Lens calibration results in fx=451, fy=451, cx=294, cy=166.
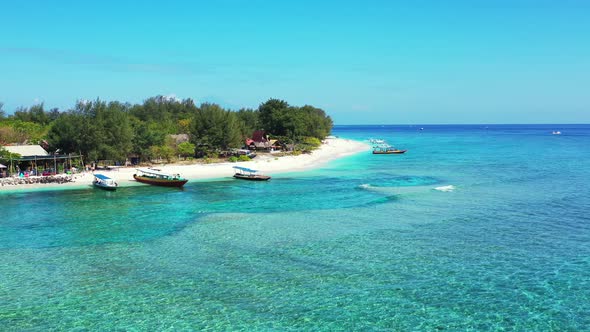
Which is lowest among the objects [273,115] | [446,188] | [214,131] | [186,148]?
[446,188]

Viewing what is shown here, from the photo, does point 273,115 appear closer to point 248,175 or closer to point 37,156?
point 248,175

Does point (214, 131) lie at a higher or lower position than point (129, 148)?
higher

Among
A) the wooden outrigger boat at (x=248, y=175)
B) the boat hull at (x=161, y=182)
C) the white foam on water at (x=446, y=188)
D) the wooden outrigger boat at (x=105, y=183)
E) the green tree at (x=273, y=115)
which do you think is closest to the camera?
the wooden outrigger boat at (x=105, y=183)

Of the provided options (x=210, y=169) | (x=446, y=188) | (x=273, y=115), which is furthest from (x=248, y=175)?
(x=273, y=115)

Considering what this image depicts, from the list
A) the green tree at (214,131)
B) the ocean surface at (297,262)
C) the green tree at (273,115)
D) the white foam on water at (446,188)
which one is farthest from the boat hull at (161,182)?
the green tree at (273,115)

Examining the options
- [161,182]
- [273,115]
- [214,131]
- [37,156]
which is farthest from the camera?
[273,115]

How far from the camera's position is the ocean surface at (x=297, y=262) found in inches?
708

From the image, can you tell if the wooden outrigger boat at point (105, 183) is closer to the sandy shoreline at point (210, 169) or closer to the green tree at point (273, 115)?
the sandy shoreline at point (210, 169)

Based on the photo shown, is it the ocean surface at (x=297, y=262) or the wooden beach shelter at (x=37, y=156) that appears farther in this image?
the wooden beach shelter at (x=37, y=156)

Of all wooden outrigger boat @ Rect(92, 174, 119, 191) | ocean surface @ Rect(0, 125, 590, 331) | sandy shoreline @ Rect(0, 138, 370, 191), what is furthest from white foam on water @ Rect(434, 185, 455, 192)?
wooden outrigger boat @ Rect(92, 174, 119, 191)

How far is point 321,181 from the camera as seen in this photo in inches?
2211

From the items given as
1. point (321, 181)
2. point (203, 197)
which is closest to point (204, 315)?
point (203, 197)

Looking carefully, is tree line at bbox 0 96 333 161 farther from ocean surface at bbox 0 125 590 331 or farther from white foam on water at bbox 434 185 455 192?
white foam on water at bbox 434 185 455 192

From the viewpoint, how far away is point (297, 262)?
24.1m
